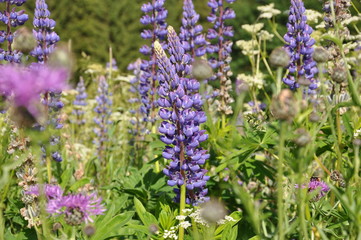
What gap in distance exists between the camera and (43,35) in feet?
9.36

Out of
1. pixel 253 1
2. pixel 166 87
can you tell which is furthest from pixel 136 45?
pixel 166 87

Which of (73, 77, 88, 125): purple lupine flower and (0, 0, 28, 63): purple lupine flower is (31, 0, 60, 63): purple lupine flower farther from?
(73, 77, 88, 125): purple lupine flower

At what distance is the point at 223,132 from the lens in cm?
322

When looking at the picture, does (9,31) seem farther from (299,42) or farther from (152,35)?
(299,42)

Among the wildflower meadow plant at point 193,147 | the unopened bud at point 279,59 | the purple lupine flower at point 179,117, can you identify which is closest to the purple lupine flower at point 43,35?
the wildflower meadow plant at point 193,147

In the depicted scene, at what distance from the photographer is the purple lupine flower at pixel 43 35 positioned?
9.19 ft

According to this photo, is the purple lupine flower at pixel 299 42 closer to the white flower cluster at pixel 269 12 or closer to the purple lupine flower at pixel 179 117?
the purple lupine flower at pixel 179 117

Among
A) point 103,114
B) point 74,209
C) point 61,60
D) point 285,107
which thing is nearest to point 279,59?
point 285,107

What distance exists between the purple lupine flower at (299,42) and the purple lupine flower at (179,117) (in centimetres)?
78

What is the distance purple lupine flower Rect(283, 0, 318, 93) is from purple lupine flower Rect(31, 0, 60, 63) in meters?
1.26

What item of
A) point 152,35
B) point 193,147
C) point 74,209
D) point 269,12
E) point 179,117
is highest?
point 269,12

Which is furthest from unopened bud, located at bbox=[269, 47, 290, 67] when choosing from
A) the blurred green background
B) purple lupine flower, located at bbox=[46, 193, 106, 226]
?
the blurred green background

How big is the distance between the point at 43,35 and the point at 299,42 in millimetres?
1386

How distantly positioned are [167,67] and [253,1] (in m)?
9.26
